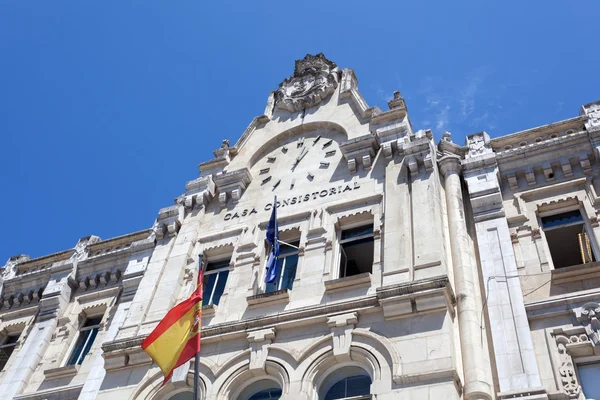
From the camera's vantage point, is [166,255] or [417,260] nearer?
[417,260]

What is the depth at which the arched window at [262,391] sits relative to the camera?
1834 centimetres

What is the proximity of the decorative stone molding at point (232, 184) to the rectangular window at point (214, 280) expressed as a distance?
309cm

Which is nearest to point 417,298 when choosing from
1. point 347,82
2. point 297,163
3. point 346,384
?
point 346,384

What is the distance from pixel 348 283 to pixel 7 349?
1537 centimetres

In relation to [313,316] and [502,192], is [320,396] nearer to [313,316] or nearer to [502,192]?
[313,316]

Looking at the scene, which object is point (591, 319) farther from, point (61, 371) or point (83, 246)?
point (83, 246)

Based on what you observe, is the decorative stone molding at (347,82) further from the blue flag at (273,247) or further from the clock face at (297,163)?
the blue flag at (273,247)

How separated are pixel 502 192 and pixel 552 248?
2.52 metres

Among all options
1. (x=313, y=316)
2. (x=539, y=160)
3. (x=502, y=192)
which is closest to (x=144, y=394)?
(x=313, y=316)

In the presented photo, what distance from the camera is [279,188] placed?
1006 inches

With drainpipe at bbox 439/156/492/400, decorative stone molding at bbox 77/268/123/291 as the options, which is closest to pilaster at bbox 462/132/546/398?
drainpipe at bbox 439/156/492/400

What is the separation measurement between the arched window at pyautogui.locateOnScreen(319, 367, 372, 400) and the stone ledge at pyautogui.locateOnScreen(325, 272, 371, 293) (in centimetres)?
280

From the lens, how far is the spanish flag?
61.4 feet

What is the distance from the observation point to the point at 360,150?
24734mm
